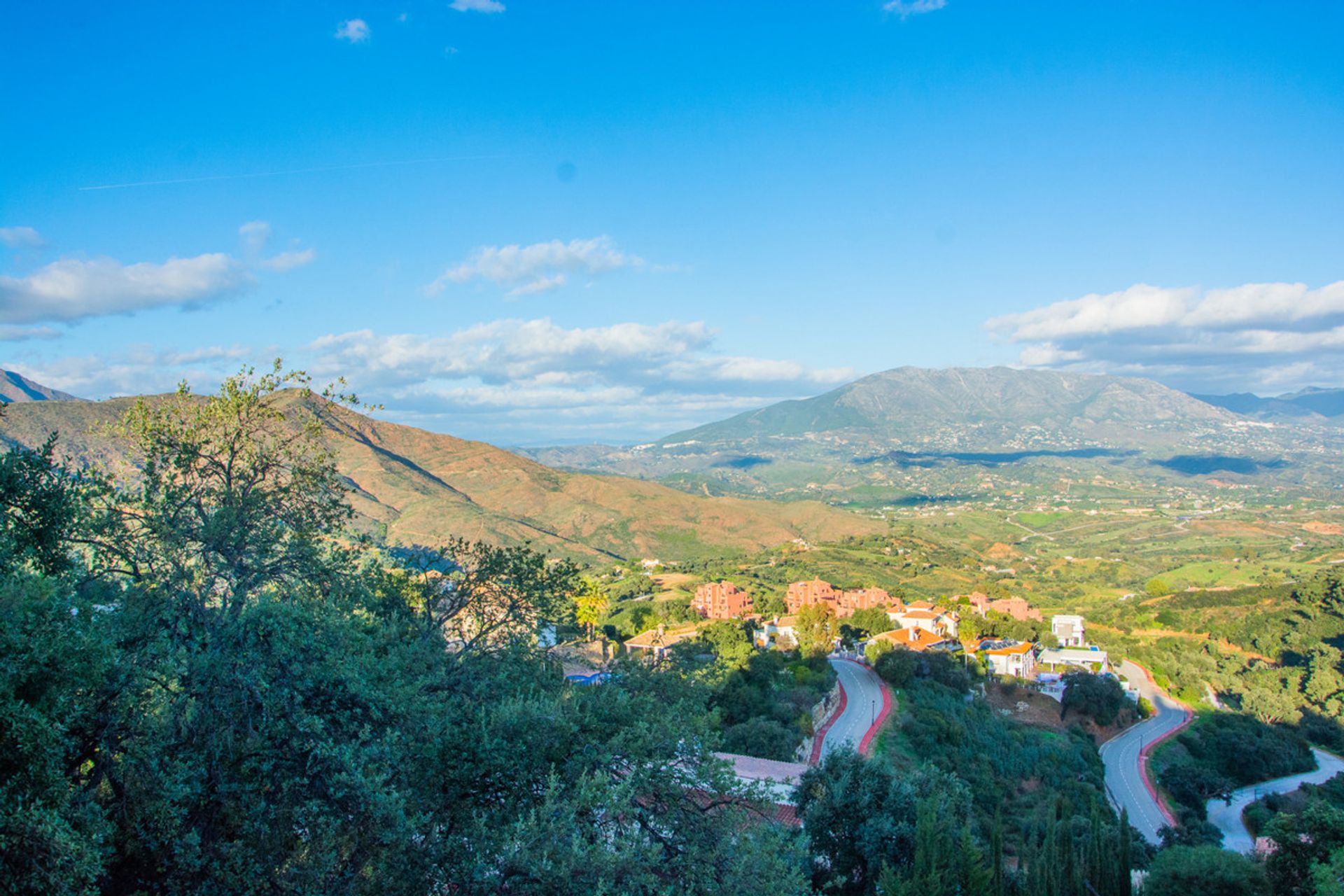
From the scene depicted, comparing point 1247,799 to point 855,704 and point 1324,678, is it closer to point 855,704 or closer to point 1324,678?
point 855,704

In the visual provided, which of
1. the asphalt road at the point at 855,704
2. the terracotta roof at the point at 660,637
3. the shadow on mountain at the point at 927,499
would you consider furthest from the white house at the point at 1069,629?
the shadow on mountain at the point at 927,499

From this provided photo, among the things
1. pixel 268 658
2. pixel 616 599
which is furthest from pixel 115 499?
pixel 616 599

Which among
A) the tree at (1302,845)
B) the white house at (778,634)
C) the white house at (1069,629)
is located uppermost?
the tree at (1302,845)

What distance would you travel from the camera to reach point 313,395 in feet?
41.0

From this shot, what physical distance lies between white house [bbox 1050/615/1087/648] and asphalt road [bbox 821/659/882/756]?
68.7ft

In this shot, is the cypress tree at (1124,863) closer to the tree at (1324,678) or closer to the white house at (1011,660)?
the white house at (1011,660)

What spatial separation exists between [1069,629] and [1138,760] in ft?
73.5

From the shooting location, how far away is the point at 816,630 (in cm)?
3500

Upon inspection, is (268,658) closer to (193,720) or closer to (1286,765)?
(193,720)

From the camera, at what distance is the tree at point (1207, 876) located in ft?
37.4

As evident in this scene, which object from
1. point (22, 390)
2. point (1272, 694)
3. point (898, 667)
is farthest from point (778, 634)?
point (22, 390)

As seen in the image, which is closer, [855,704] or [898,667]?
[855,704]

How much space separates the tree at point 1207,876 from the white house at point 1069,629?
37753 millimetres

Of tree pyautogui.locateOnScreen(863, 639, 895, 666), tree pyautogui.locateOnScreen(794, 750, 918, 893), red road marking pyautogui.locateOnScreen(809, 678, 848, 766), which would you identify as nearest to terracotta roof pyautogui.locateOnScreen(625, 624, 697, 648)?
tree pyautogui.locateOnScreen(863, 639, 895, 666)
